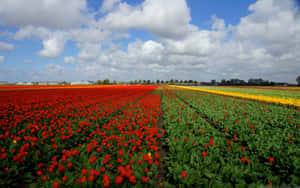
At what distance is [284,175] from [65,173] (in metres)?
5.49

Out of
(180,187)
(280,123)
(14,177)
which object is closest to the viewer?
(180,187)

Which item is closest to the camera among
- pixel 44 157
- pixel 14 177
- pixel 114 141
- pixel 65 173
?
pixel 65 173

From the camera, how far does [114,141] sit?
476 centimetres

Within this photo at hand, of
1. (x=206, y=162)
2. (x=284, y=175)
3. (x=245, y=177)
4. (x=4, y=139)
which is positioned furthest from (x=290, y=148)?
(x=4, y=139)

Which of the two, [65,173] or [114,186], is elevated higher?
[65,173]

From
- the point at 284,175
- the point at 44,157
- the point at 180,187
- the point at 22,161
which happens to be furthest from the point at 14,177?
the point at 284,175

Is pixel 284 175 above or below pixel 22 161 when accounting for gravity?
below

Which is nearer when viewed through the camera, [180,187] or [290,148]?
[180,187]

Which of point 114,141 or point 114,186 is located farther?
point 114,141

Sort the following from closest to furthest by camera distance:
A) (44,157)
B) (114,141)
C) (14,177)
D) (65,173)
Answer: (65,173), (14,177), (44,157), (114,141)

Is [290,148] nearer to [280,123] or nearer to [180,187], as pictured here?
[280,123]

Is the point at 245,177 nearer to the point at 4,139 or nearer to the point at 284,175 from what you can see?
the point at 284,175

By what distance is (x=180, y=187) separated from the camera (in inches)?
109

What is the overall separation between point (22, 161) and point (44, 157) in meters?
0.60
